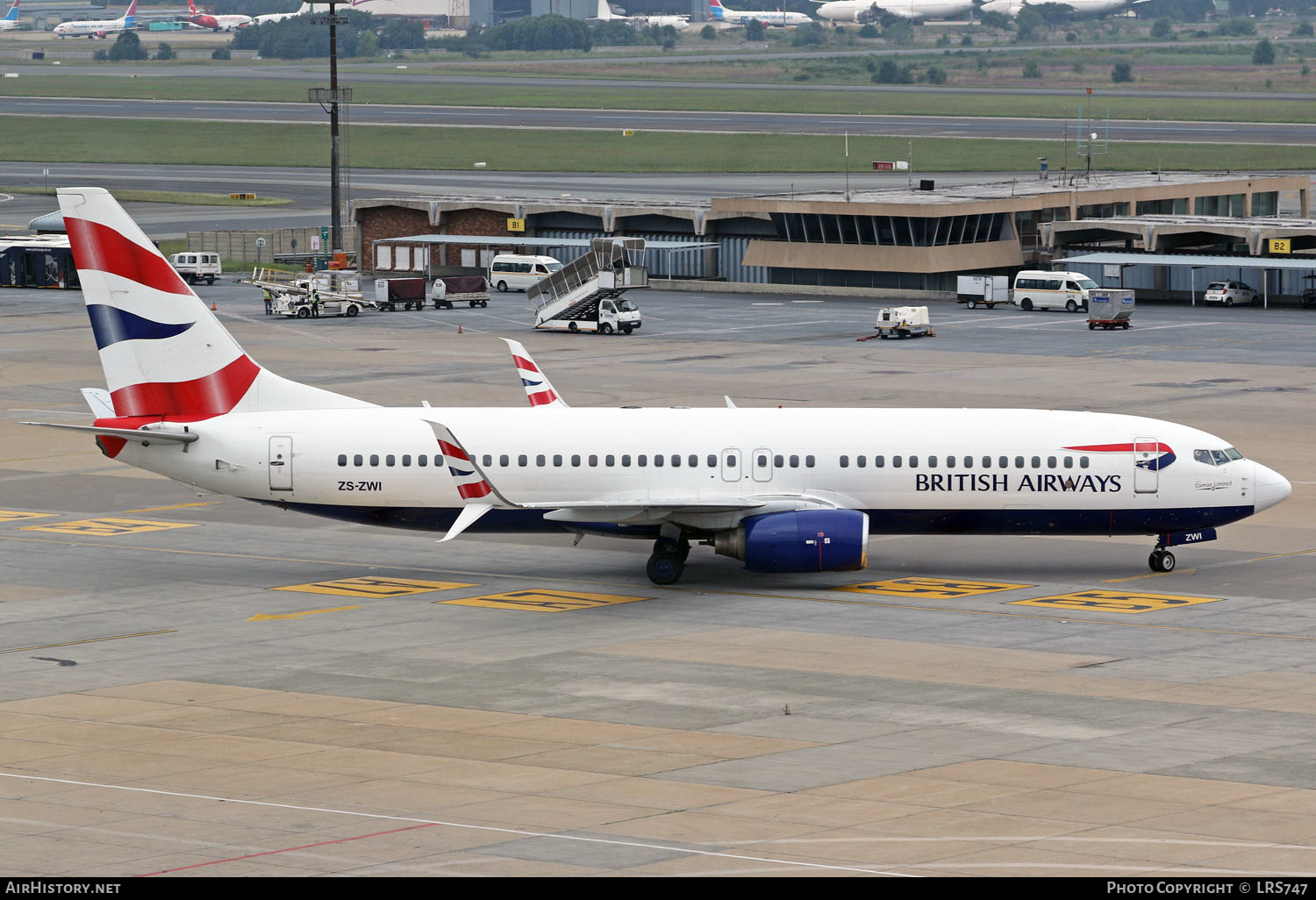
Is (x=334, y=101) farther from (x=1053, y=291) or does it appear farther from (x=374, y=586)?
(x=374, y=586)

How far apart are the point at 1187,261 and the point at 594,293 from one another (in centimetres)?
4006

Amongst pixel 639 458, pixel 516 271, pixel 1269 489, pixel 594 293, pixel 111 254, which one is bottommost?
pixel 516 271

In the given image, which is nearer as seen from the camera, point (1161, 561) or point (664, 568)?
point (664, 568)

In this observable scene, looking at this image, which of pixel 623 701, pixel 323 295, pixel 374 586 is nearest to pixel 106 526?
pixel 374 586

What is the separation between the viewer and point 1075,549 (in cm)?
5481

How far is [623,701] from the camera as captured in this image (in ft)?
123

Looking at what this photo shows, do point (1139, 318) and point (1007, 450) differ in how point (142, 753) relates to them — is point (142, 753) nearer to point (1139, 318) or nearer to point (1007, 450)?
point (1007, 450)

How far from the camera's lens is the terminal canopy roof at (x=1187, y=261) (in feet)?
402

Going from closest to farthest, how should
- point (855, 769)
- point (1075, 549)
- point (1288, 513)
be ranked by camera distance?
point (855, 769) → point (1075, 549) → point (1288, 513)

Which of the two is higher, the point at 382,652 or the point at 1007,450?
the point at 1007,450

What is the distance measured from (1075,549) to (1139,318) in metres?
69.4

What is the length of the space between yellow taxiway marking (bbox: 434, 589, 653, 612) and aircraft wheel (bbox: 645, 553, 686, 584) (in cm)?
132

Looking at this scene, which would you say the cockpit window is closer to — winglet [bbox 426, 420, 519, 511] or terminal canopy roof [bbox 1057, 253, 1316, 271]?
winglet [bbox 426, 420, 519, 511]

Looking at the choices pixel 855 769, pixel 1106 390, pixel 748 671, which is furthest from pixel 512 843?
pixel 1106 390
